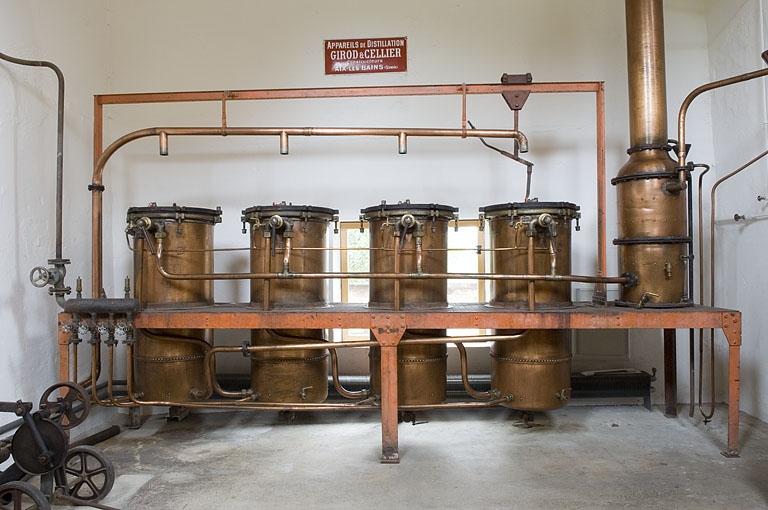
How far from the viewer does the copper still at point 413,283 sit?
131 inches

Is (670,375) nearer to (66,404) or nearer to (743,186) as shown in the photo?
(743,186)

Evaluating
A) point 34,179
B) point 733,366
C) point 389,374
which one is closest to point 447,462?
point 389,374

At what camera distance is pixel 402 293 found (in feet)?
11.0

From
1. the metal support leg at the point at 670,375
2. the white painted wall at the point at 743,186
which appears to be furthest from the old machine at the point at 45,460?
the white painted wall at the point at 743,186

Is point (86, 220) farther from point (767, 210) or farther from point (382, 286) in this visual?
point (767, 210)

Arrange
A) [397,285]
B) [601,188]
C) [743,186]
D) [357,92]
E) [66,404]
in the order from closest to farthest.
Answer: [66,404] < [397,285] < [357,92] < [601,188] < [743,186]

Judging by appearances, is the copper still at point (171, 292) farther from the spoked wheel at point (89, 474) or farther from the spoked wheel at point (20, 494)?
the spoked wheel at point (20, 494)

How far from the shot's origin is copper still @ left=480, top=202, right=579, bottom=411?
327 cm

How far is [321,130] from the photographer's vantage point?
3.47 metres

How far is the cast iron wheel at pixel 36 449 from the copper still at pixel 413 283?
1926mm

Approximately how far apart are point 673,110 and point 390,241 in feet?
9.58

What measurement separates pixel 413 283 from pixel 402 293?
0.10m

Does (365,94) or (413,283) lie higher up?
(365,94)

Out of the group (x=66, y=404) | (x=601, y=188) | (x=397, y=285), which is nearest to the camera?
(x=66, y=404)
